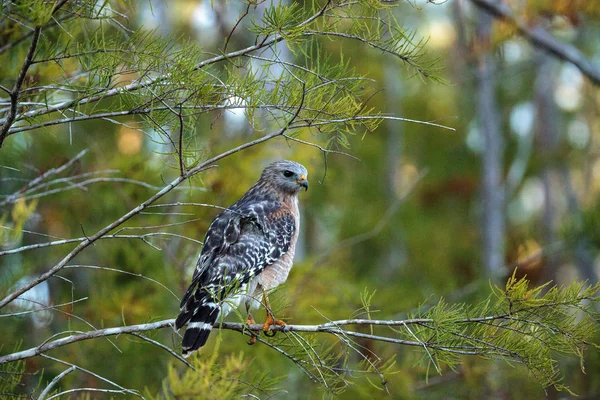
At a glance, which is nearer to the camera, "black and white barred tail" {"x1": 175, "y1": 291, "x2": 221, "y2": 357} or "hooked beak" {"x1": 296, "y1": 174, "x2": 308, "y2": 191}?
"black and white barred tail" {"x1": 175, "y1": 291, "x2": 221, "y2": 357}

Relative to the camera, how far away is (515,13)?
678 centimetres

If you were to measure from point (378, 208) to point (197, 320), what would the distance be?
10.5m

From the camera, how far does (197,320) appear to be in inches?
149

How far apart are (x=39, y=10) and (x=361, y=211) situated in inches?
456

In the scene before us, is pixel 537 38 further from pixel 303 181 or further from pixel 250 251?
pixel 250 251

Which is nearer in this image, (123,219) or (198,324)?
(123,219)

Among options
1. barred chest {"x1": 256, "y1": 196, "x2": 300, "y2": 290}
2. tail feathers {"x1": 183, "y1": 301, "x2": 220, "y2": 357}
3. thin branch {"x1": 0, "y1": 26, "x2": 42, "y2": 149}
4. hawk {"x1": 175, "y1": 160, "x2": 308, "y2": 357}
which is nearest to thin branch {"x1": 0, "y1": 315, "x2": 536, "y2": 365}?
tail feathers {"x1": 183, "y1": 301, "x2": 220, "y2": 357}

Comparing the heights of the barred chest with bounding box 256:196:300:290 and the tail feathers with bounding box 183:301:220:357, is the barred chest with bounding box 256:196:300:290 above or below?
above

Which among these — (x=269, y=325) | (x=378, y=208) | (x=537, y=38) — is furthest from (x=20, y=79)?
(x=378, y=208)

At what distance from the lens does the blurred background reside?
6703 mm

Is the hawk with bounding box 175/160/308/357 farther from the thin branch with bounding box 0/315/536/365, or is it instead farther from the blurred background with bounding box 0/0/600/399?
the thin branch with bounding box 0/315/536/365

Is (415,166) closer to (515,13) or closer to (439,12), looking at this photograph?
(439,12)

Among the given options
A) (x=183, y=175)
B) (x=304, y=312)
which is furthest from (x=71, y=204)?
(x=183, y=175)

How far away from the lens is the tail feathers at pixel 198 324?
3646mm
